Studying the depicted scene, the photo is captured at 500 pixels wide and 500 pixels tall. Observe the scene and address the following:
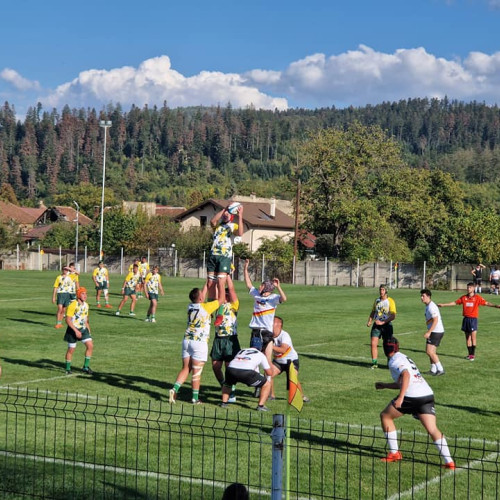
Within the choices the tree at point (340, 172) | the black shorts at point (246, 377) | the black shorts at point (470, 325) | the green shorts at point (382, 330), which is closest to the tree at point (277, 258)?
the tree at point (340, 172)

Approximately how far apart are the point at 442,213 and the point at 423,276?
17210 millimetres

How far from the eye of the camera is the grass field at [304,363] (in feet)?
49.4

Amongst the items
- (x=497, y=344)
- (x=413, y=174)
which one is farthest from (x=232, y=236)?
(x=413, y=174)

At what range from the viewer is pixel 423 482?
10445mm

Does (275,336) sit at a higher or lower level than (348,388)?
higher

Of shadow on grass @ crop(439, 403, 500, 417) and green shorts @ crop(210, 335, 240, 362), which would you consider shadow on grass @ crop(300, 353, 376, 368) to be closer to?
shadow on grass @ crop(439, 403, 500, 417)

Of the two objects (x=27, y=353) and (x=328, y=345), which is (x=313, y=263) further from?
(x=27, y=353)

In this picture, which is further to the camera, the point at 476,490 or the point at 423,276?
the point at 423,276

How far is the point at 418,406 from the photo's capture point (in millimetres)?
11164

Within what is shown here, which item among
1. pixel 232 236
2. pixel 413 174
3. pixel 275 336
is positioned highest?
→ pixel 413 174

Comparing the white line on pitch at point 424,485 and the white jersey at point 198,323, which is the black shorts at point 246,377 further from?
the white line on pitch at point 424,485

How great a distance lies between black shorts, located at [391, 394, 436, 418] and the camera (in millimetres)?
11164

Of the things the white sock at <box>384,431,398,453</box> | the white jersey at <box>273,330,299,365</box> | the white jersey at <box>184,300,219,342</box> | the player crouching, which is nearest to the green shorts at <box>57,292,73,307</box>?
the white jersey at <box>273,330,299,365</box>

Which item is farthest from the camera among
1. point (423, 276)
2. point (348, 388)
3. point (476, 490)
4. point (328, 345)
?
point (423, 276)
